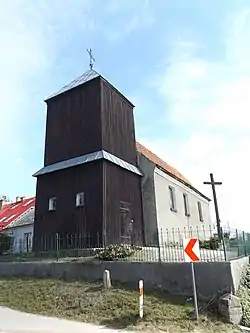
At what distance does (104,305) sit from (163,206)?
13858mm

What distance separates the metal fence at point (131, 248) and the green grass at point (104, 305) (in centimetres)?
195

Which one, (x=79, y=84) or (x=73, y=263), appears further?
(x=79, y=84)

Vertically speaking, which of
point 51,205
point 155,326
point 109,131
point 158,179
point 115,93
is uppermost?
point 115,93

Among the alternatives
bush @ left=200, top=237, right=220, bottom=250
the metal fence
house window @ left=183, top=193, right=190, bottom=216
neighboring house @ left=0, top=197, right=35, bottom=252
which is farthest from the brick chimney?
bush @ left=200, top=237, right=220, bottom=250

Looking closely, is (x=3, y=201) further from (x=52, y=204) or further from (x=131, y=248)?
(x=131, y=248)

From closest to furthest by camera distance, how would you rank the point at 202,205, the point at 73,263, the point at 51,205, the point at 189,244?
the point at 189,244 → the point at 73,263 → the point at 51,205 → the point at 202,205

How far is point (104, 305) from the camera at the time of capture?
11.1 m

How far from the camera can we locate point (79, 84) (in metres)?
23.8

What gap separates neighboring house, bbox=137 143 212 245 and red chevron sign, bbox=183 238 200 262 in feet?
32.0

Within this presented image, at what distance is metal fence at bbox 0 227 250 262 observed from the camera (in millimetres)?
13533

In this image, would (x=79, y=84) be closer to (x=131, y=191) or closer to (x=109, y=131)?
(x=109, y=131)

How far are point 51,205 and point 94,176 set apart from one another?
3913 millimetres

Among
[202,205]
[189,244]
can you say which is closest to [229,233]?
[189,244]

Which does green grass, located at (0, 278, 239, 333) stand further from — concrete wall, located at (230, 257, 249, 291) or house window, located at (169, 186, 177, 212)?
house window, located at (169, 186, 177, 212)
